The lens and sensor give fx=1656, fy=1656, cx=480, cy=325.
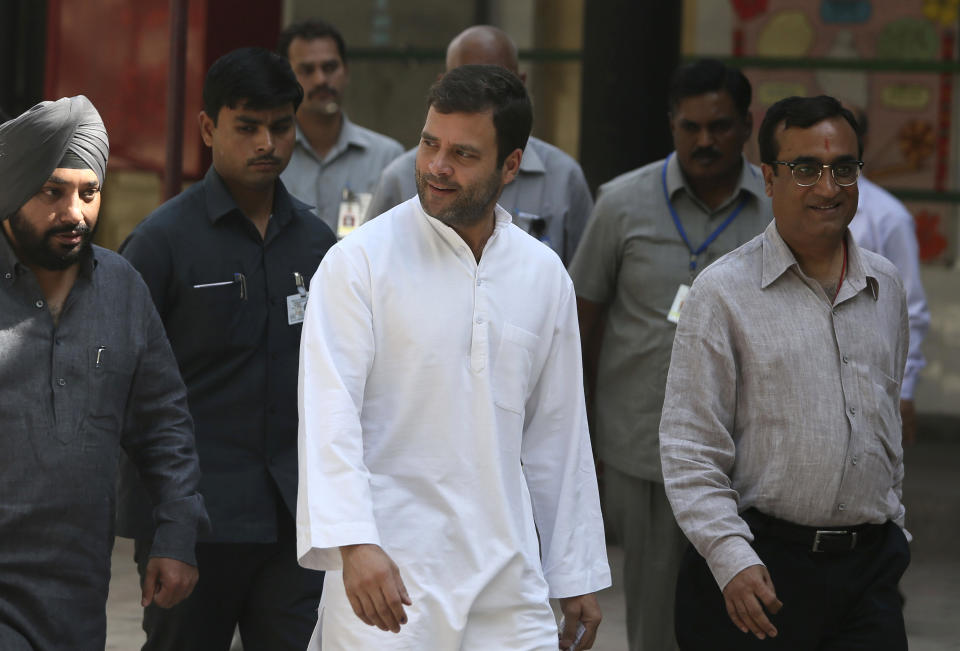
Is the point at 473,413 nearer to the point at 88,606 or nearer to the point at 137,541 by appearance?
the point at 88,606

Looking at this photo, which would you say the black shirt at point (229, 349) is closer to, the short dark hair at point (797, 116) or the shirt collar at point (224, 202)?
the shirt collar at point (224, 202)

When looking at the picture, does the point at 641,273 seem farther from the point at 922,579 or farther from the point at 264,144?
the point at 922,579

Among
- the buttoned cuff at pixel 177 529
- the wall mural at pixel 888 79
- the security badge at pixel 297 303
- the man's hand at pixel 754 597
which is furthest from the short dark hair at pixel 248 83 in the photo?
the wall mural at pixel 888 79

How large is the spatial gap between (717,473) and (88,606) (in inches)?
58.3

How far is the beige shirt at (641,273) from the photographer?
5.24 metres

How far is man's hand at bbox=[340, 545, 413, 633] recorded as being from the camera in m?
3.21

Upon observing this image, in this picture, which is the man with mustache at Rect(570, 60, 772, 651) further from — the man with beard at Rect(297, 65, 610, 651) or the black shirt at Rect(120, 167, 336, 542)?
the man with beard at Rect(297, 65, 610, 651)

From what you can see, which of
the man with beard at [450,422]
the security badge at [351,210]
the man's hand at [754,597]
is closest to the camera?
the man with beard at [450,422]

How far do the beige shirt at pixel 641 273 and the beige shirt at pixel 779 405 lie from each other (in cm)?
113

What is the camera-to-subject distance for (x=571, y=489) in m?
3.73

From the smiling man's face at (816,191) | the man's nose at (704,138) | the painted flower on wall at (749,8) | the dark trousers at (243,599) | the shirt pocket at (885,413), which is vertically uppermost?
the painted flower on wall at (749,8)

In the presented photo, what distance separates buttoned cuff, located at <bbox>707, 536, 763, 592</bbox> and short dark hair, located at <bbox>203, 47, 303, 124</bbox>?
1732 millimetres

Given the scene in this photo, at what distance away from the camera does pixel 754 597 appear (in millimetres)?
3807

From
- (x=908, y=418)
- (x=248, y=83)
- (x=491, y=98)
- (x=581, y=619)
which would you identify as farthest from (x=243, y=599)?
(x=908, y=418)
